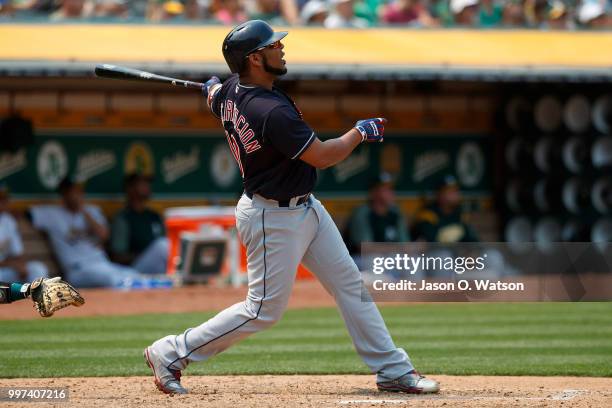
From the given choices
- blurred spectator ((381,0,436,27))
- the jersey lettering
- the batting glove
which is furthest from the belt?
blurred spectator ((381,0,436,27))

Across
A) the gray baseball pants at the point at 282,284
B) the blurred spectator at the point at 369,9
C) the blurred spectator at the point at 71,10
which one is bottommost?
the gray baseball pants at the point at 282,284

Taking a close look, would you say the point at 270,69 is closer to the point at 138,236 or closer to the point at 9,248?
the point at 9,248

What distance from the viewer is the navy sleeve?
545 centimetres

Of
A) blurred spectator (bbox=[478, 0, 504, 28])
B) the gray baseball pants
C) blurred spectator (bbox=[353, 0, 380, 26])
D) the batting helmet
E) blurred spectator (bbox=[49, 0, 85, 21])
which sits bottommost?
the gray baseball pants

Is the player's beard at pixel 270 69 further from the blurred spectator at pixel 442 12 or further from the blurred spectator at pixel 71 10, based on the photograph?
the blurred spectator at pixel 442 12

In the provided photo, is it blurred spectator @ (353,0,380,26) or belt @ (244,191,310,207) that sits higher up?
blurred spectator @ (353,0,380,26)

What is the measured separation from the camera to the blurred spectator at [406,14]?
13.9 m

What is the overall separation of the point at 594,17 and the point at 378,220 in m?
3.89

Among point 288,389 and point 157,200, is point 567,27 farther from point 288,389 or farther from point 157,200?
point 288,389

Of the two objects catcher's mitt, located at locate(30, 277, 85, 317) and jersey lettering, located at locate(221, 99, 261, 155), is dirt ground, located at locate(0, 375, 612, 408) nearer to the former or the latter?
catcher's mitt, located at locate(30, 277, 85, 317)

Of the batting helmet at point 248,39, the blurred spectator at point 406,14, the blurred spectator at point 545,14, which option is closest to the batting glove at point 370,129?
the batting helmet at point 248,39

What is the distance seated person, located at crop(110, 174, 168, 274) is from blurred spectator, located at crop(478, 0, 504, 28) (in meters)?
4.59

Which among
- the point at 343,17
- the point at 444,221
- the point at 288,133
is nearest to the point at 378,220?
the point at 444,221

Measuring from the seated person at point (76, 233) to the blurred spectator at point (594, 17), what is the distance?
6.31m
